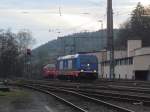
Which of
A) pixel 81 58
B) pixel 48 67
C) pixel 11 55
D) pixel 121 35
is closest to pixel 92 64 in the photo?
pixel 81 58

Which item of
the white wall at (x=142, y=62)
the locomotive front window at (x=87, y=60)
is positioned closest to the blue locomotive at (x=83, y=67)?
the locomotive front window at (x=87, y=60)

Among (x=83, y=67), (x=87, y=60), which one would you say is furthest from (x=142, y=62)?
(x=83, y=67)

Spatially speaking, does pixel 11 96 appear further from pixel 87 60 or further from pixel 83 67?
pixel 87 60

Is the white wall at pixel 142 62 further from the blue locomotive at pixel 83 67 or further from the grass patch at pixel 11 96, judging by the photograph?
the grass patch at pixel 11 96

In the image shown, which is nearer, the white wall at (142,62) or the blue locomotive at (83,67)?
the blue locomotive at (83,67)

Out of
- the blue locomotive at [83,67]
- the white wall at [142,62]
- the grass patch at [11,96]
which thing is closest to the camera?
the grass patch at [11,96]

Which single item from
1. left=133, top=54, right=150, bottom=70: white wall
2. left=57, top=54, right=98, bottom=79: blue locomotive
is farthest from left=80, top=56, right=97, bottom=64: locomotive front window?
left=133, top=54, right=150, bottom=70: white wall

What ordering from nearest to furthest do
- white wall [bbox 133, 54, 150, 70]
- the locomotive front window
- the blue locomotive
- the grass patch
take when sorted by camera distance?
the grass patch < the blue locomotive < the locomotive front window < white wall [bbox 133, 54, 150, 70]

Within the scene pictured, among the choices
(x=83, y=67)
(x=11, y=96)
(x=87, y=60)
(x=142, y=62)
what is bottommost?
(x=11, y=96)

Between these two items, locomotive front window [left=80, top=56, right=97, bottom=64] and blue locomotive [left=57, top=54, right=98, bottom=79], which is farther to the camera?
locomotive front window [left=80, top=56, right=97, bottom=64]

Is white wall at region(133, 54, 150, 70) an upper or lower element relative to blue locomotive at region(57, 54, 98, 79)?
upper

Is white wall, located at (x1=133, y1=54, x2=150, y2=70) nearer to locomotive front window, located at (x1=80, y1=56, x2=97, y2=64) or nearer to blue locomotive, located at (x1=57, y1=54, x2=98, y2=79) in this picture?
blue locomotive, located at (x1=57, y1=54, x2=98, y2=79)

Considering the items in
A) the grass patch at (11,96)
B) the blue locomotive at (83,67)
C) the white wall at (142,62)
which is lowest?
the grass patch at (11,96)

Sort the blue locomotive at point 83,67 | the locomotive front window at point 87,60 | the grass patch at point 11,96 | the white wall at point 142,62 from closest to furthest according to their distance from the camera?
1. the grass patch at point 11,96
2. the blue locomotive at point 83,67
3. the locomotive front window at point 87,60
4. the white wall at point 142,62
